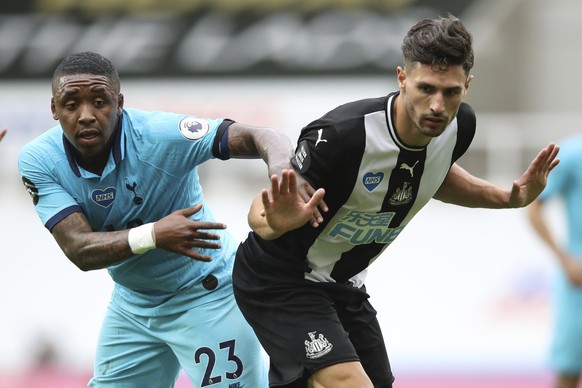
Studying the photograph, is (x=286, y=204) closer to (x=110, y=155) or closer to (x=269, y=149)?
(x=269, y=149)

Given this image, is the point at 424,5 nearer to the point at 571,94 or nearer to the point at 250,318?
the point at 571,94

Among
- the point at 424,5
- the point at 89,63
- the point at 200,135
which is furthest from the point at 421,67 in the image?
the point at 424,5

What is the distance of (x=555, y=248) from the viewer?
25.3 feet

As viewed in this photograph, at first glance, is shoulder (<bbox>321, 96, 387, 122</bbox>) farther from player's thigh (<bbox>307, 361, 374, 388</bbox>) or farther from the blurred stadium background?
the blurred stadium background

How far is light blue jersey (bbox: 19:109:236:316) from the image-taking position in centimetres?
537

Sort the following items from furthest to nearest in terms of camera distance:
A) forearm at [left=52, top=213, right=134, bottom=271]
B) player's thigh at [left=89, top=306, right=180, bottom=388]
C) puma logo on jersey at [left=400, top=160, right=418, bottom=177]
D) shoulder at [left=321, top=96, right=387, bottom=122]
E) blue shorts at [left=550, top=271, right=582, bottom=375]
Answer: blue shorts at [left=550, top=271, right=582, bottom=375], player's thigh at [left=89, top=306, right=180, bottom=388], forearm at [left=52, top=213, right=134, bottom=271], puma logo on jersey at [left=400, top=160, right=418, bottom=177], shoulder at [left=321, top=96, right=387, bottom=122]

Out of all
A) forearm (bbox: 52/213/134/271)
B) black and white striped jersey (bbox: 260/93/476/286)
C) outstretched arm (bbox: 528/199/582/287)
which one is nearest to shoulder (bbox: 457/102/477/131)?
black and white striped jersey (bbox: 260/93/476/286)

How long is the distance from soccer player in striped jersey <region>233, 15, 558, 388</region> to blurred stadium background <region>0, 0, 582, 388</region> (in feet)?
23.5

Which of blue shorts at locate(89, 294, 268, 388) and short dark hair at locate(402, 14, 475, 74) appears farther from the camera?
blue shorts at locate(89, 294, 268, 388)

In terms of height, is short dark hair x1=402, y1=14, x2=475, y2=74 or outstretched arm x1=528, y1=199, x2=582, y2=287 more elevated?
short dark hair x1=402, y1=14, x2=475, y2=74

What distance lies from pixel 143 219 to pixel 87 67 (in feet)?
2.45

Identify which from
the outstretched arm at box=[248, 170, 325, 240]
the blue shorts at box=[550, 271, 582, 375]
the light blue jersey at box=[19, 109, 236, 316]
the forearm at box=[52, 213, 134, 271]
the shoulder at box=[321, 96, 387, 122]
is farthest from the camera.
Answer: the blue shorts at box=[550, 271, 582, 375]

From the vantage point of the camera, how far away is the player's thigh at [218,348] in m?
5.47

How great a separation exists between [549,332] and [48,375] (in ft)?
16.7
